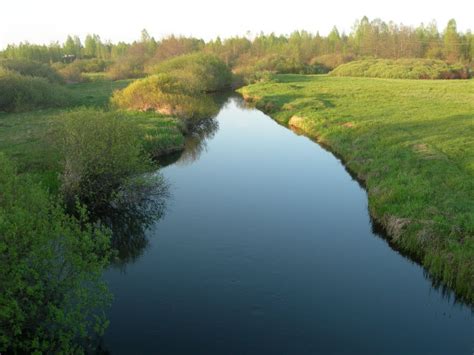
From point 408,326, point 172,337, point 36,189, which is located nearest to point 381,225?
point 408,326

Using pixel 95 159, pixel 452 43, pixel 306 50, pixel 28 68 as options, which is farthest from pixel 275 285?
pixel 306 50

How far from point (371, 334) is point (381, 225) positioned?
764 centimetres

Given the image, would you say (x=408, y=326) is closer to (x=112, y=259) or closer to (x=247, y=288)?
(x=247, y=288)

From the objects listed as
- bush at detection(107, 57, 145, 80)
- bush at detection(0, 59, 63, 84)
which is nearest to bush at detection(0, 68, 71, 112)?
bush at detection(0, 59, 63, 84)

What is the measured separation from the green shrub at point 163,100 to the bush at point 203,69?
15.2 m

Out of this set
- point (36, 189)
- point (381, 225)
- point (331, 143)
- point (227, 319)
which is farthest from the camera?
point (331, 143)

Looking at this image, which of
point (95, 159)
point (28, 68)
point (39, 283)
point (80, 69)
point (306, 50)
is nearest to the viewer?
point (39, 283)

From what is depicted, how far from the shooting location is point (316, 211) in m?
20.8

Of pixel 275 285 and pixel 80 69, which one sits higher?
pixel 80 69

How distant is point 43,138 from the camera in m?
25.6

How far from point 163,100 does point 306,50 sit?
9657 cm

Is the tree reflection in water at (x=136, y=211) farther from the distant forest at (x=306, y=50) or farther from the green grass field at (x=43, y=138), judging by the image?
the distant forest at (x=306, y=50)

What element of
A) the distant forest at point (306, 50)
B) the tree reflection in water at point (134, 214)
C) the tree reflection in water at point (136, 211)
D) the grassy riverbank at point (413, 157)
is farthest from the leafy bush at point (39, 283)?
the distant forest at point (306, 50)

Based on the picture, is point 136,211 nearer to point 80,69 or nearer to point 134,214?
point 134,214
